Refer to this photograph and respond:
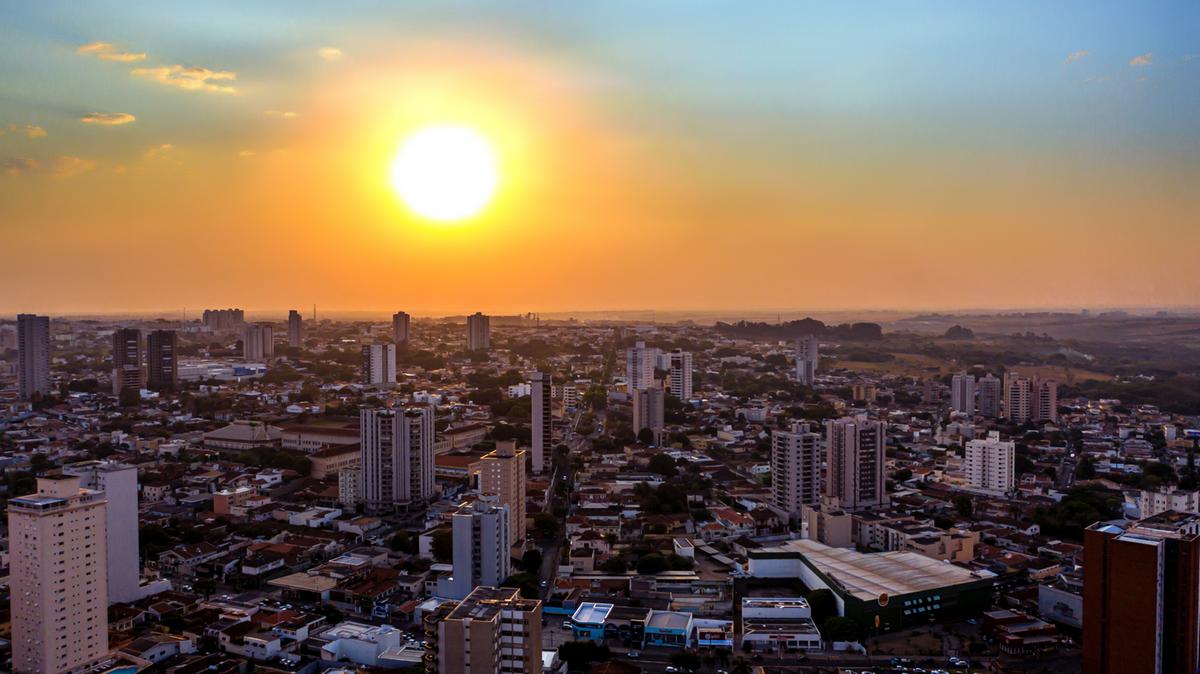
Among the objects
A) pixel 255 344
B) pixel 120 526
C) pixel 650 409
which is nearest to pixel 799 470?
pixel 650 409

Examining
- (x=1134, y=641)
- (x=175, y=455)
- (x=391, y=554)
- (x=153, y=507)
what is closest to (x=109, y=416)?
(x=175, y=455)

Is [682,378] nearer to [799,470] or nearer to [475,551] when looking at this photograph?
[799,470]

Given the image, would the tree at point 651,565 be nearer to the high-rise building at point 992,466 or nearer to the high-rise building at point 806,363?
the high-rise building at point 992,466

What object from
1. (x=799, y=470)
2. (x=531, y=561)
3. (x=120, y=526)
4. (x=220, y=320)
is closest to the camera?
(x=120, y=526)

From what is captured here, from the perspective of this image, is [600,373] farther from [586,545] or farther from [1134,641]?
[1134,641]

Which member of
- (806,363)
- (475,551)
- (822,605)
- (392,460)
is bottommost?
(822,605)

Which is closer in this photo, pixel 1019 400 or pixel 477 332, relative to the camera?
pixel 1019 400
